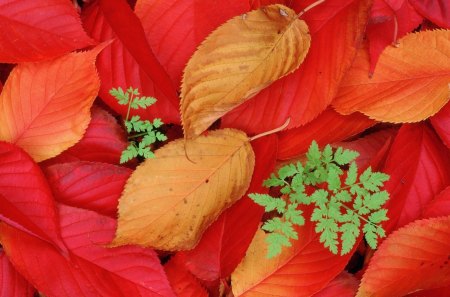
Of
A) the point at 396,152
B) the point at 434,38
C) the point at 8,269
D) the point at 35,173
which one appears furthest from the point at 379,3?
the point at 8,269

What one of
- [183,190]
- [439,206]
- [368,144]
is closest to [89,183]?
[183,190]

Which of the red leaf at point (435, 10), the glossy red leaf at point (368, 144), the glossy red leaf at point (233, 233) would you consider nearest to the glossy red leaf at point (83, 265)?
the glossy red leaf at point (233, 233)

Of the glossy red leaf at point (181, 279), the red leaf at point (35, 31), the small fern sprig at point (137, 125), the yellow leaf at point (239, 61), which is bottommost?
the glossy red leaf at point (181, 279)

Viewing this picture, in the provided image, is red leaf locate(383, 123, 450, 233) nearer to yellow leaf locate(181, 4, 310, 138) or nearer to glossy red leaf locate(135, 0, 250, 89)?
yellow leaf locate(181, 4, 310, 138)

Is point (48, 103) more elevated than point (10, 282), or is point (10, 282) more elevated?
point (48, 103)

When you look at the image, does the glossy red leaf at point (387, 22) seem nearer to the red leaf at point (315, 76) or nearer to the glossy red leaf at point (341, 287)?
the red leaf at point (315, 76)

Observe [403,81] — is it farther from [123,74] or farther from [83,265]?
[83,265]

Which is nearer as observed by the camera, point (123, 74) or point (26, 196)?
point (26, 196)

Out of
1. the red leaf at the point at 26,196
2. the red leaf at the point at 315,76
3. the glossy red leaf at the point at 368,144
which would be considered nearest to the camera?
the red leaf at the point at 26,196
